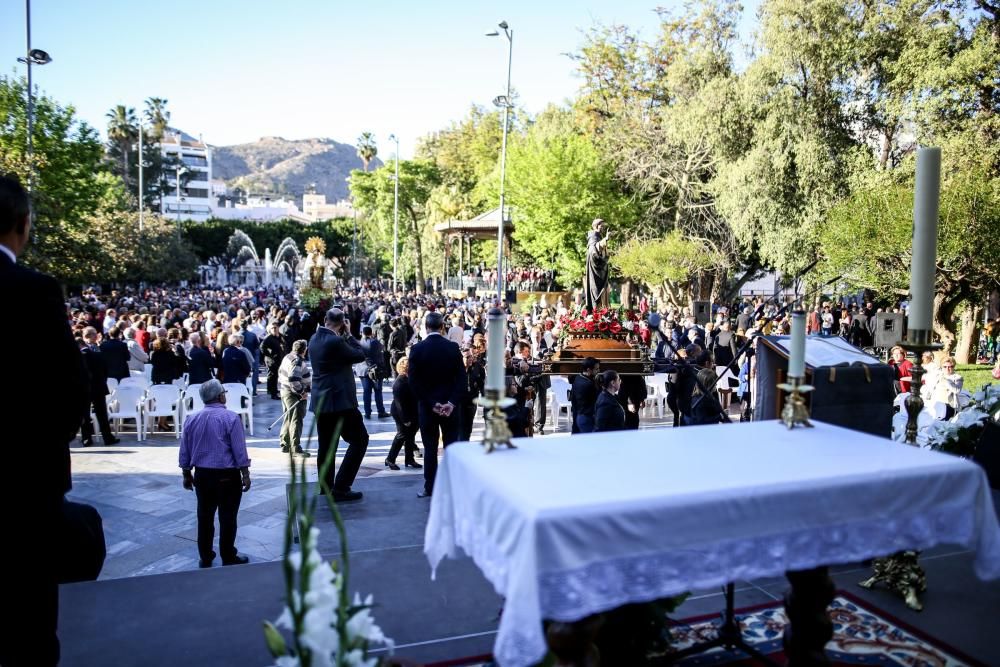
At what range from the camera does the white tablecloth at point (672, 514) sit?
2.49 metres

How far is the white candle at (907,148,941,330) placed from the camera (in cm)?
400

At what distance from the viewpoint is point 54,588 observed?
2.71 m

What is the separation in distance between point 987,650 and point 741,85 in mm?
22302

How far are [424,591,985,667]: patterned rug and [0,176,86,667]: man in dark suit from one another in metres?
1.85

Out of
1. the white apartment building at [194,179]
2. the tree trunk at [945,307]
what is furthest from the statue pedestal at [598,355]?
the white apartment building at [194,179]

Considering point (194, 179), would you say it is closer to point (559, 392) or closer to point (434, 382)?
point (559, 392)

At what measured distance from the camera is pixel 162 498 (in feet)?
25.5

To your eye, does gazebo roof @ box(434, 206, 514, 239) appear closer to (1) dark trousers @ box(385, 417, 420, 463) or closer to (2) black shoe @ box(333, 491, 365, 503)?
(1) dark trousers @ box(385, 417, 420, 463)

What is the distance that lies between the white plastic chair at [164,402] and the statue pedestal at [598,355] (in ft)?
17.9

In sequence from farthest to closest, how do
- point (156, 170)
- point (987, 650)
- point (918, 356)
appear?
point (156, 170) < point (918, 356) < point (987, 650)

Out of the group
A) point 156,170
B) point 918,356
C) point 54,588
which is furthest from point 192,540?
point 156,170

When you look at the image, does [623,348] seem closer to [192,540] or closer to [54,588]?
[192,540]

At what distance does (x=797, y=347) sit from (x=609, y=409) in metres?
2.89

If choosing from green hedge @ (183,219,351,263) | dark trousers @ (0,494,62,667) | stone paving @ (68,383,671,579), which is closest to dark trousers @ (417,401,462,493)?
stone paving @ (68,383,671,579)
